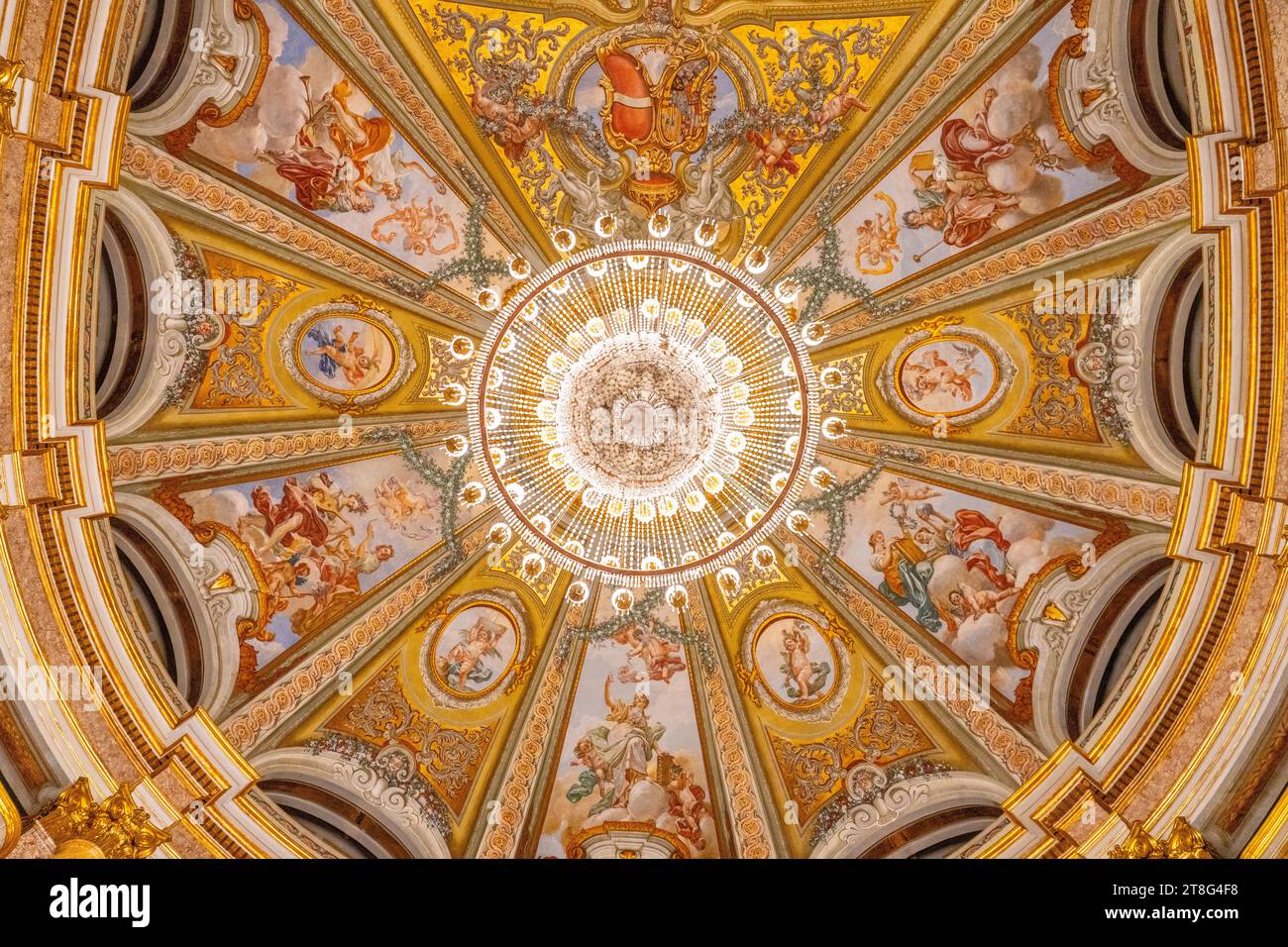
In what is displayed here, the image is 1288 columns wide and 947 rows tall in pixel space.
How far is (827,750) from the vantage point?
500 inches

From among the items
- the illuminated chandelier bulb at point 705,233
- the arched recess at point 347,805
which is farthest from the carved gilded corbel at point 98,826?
the illuminated chandelier bulb at point 705,233

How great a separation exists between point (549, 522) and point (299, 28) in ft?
22.2

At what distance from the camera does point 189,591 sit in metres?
11.1

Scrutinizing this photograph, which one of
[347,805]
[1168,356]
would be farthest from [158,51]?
[1168,356]

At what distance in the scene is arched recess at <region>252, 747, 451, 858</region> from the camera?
11.4m

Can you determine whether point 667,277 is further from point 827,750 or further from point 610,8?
point 827,750

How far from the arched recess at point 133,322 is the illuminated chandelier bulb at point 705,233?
6.11m

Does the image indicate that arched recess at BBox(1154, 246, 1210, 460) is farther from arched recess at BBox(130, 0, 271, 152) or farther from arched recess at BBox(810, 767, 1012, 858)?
arched recess at BBox(130, 0, 271, 152)

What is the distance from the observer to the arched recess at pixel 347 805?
37.2ft

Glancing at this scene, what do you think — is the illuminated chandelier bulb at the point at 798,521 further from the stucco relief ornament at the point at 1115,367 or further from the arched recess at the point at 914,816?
the stucco relief ornament at the point at 1115,367

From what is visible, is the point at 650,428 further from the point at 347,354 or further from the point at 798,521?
the point at 347,354

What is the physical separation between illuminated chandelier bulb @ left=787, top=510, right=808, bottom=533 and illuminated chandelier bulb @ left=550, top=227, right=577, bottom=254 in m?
4.62

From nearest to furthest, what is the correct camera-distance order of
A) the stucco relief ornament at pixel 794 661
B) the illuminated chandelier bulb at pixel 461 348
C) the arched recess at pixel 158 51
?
the arched recess at pixel 158 51
the illuminated chandelier bulb at pixel 461 348
the stucco relief ornament at pixel 794 661

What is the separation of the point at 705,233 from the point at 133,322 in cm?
673
